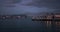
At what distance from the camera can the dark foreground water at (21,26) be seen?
47.8 inches

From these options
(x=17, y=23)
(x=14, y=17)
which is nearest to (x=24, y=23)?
(x=17, y=23)

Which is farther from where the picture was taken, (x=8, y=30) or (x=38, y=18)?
(x=8, y=30)

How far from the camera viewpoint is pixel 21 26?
4.28 feet

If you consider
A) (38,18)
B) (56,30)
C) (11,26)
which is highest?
(38,18)

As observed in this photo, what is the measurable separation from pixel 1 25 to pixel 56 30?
82cm

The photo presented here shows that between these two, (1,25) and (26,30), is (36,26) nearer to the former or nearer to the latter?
(26,30)

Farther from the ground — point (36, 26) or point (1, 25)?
point (1, 25)

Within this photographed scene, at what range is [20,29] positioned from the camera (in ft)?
4.42

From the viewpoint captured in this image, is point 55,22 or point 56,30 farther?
point 56,30

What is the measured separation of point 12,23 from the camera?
1.27m

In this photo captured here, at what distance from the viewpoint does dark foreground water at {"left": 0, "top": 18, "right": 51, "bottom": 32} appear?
121cm

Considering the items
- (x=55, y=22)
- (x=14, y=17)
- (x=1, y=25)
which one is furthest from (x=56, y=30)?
(x=1, y=25)

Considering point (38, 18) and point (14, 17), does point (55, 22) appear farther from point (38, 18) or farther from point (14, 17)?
point (14, 17)

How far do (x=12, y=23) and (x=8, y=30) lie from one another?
144mm
